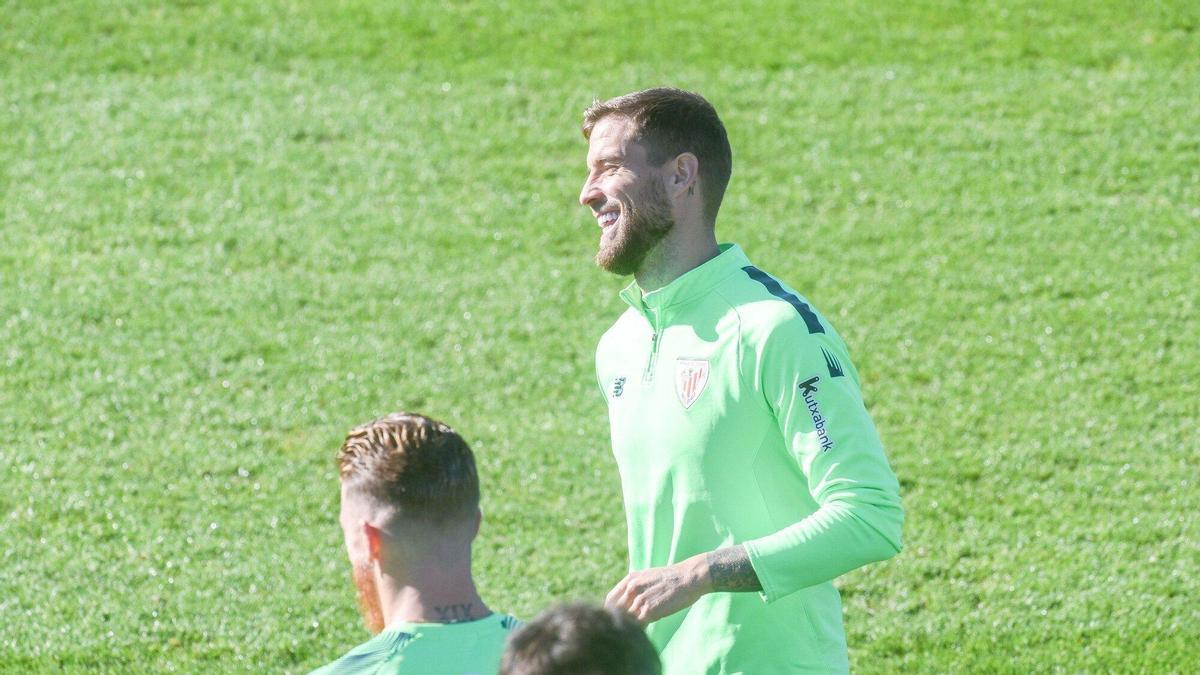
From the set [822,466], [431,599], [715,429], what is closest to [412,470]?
[431,599]

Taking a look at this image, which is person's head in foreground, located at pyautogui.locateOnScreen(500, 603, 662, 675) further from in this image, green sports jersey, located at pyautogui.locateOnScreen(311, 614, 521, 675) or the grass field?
the grass field

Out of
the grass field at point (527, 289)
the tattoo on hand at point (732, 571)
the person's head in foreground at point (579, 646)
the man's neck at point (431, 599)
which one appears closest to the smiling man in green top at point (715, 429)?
the tattoo on hand at point (732, 571)

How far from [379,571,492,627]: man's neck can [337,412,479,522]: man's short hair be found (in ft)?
0.47

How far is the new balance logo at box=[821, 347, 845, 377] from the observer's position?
403 cm

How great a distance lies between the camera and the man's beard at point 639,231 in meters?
4.46

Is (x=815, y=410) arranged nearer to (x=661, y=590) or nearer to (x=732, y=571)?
(x=732, y=571)

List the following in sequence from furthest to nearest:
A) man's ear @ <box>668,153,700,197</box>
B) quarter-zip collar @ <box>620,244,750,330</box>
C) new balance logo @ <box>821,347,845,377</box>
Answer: man's ear @ <box>668,153,700,197</box>, quarter-zip collar @ <box>620,244,750,330</box>, new balance logo @ <box>821,347,845,377</box>

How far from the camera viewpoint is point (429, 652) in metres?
3.28

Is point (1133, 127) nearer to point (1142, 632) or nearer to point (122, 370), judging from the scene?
point (1142, 632)

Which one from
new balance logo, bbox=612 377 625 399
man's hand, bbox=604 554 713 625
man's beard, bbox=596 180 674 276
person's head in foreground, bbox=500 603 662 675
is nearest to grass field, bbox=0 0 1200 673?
new balance logo, bbox=612 377 625 399

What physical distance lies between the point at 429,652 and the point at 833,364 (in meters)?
1.44

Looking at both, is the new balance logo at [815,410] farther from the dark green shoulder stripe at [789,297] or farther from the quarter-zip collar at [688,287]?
the quarter-zip collar at [688,287]

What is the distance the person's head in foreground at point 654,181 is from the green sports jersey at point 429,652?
146cm

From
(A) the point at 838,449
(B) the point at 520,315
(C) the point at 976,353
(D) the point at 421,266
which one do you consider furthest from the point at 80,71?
(A) the point at 838,449
